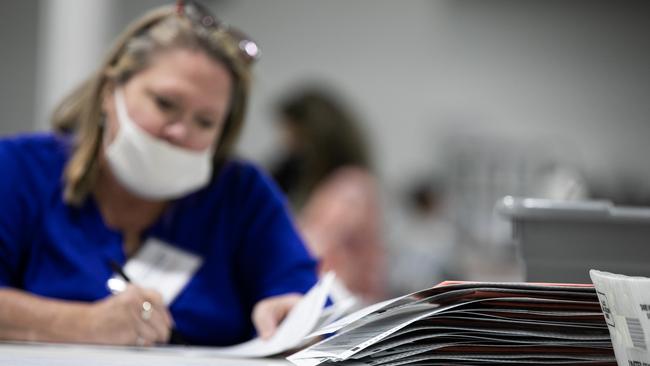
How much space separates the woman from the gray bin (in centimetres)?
44

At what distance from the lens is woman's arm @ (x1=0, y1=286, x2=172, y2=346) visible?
1.07 m

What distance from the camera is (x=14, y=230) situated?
1.28 metres

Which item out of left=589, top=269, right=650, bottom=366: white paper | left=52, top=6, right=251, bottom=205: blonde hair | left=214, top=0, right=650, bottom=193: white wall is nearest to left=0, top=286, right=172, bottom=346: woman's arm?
left=52, top=6, right=251, bottom=205: blonde hair

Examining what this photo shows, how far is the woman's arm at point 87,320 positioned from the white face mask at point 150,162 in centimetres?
27

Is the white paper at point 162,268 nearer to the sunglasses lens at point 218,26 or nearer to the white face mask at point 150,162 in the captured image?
the white face mask at point 150,162

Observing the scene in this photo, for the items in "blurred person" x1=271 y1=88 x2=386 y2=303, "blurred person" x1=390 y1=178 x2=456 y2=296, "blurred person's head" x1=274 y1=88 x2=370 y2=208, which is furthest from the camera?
"blurred person" x1=390 y1=178 x2=456 y2=296

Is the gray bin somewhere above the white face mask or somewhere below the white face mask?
above

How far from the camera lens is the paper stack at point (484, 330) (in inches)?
26.1

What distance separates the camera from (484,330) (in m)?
0.68

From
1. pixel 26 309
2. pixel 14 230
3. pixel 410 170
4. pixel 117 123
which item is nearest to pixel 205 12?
pixel 117 123

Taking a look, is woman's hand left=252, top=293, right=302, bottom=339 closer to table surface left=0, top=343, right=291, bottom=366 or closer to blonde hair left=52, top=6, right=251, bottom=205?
table surface left=0, top=343, right=291, bottom=366

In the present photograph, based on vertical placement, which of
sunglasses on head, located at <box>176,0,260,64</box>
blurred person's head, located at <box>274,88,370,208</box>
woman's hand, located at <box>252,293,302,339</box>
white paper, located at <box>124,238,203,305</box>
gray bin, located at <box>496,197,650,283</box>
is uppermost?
blurred person's head, located at <box>274,88,370,208</box>

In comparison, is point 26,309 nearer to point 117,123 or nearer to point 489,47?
point 117,123

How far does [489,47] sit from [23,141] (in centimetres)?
660
